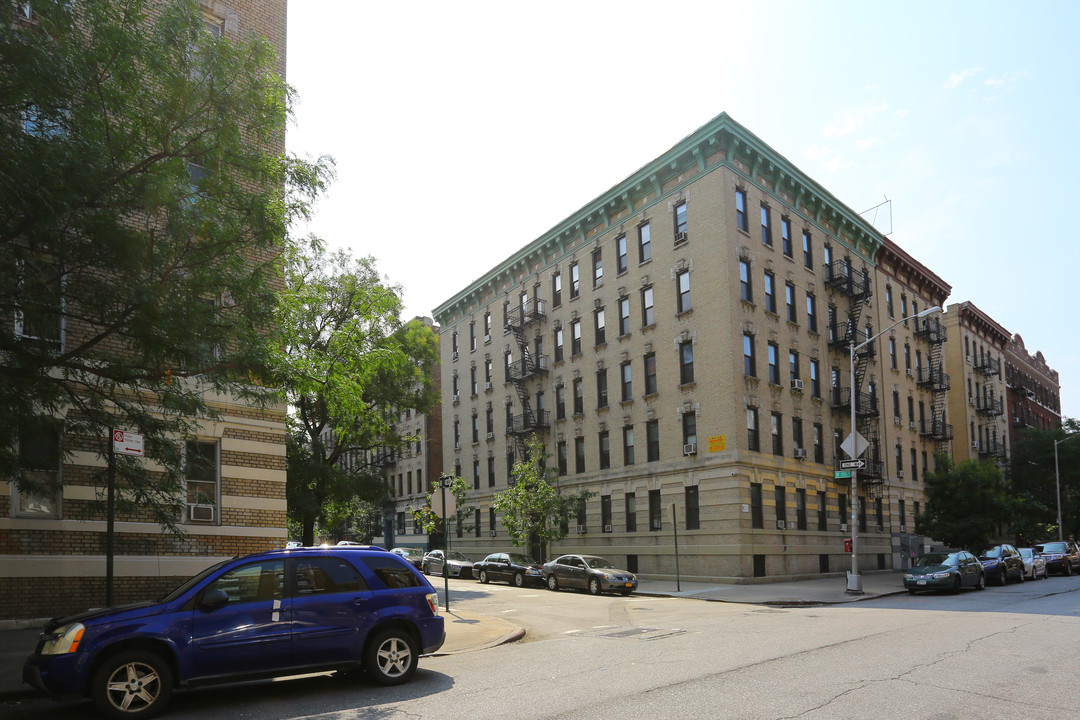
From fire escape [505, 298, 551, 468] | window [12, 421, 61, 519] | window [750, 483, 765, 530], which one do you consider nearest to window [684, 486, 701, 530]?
window [750, 483, 765, 530]

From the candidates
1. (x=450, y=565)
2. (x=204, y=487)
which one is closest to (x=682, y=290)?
(x=450, y=565)

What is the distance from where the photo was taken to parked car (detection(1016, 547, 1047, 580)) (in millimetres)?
31875

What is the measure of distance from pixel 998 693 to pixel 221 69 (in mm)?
11590

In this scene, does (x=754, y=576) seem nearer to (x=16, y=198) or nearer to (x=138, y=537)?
(x=138, y=537)

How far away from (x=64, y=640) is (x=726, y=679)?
23.3 feet

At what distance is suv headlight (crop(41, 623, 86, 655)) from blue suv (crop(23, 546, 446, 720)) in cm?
1

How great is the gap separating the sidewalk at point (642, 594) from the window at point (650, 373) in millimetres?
8272

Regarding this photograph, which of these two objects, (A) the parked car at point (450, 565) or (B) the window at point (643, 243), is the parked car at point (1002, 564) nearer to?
(B) the window at point (643, 243)

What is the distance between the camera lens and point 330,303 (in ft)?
102

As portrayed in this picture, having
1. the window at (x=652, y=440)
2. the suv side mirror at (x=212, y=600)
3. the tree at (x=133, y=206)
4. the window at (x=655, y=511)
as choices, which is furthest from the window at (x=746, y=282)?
the suv side mirror at (x=212, y=600)

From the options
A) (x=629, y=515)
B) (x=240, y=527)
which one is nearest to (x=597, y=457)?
(x=629, y=515)

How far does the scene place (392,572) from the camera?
33.0 feet

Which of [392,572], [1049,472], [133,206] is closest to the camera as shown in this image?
[133,206]

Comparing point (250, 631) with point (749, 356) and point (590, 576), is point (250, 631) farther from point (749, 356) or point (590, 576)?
point (749, 356)
